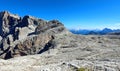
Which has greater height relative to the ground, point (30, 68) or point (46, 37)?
point (46, 37)

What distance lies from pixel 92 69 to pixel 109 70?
3.04 m

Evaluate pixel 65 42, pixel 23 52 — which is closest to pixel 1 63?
pixel 65 42

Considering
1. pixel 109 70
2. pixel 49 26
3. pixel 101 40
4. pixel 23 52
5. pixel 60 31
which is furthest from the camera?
pixel 49 26

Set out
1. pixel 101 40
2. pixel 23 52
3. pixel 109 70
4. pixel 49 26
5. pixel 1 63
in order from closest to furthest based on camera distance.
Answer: pixel 109 70 < pixel 1 63 < pixel 101 40 < pixel 23 52 < pixel 49 26

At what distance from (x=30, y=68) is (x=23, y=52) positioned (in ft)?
226

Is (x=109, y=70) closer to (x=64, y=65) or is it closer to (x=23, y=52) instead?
(x=64, y=65)

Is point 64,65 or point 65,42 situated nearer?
point 64,65

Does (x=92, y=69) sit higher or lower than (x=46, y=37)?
lower

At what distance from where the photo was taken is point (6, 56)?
111750 mm

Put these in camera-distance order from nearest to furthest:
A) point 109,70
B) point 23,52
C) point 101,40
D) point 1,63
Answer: point 109,70, point 1,63, point 101,40, point 23,52

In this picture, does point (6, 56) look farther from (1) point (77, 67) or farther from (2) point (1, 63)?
(1) point (77, 67)

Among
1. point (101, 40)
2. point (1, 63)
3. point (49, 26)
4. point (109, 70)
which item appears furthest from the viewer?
point (49, 26)

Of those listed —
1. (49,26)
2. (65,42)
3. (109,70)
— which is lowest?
(109,70)

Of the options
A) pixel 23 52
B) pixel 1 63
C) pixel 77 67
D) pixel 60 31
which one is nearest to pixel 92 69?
pixel 77 67
